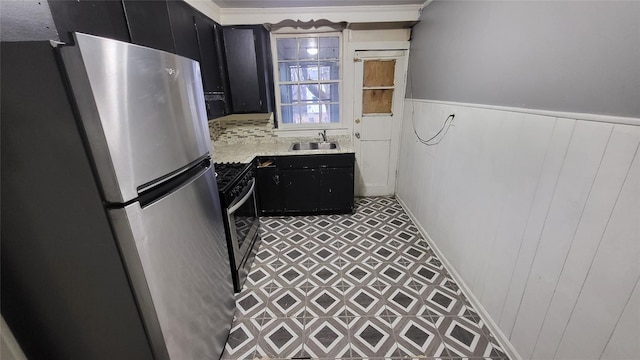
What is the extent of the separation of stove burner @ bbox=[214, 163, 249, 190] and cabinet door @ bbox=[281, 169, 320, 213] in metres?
0.71

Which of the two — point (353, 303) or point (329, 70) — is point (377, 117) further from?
point (353, 303)

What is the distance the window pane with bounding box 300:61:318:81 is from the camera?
3221 mm

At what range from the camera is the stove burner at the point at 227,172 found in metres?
1.83

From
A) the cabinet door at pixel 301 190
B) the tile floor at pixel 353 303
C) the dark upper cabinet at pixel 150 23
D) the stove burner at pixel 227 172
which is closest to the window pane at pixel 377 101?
the cabinet door at pixel 301 190

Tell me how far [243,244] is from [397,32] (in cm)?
295

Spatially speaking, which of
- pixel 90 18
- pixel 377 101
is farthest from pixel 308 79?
pixel 90 18

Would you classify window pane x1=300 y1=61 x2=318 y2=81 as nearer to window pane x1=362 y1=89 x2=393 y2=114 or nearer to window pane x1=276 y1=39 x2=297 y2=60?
window pane x1=276 y1=39 x2=297 y2=60

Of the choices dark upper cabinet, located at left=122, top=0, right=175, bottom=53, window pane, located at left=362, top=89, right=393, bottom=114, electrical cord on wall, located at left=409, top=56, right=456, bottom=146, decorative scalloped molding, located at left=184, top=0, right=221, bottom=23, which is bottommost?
electrical cord on wall, located at left=409, top=56, right=456, bottom=146

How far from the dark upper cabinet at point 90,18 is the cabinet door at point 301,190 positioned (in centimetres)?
189

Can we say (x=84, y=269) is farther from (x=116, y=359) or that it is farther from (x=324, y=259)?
(x=324, y=259)

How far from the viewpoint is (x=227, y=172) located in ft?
6.97

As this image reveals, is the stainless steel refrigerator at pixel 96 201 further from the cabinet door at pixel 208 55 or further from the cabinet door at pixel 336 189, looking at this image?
the cabinet door at pixel 336 189

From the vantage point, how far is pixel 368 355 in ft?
4.86

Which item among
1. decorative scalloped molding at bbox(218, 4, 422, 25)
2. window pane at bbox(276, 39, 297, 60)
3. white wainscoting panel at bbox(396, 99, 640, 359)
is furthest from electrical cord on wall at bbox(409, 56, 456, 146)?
window pane at bbox(276, 39, 297, 60)
